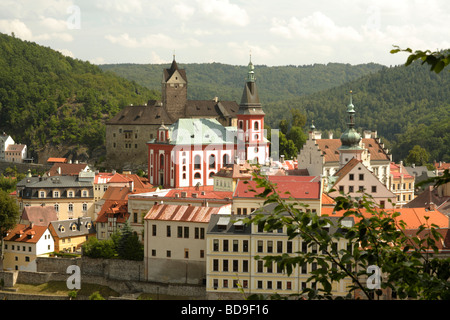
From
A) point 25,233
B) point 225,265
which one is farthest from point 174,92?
point 225,265

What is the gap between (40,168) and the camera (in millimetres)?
98750

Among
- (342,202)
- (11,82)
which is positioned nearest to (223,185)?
(342,202)

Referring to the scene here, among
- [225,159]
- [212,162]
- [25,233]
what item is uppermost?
[225,159]

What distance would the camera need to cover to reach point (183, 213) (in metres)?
45.4

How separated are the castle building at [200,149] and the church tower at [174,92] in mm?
17624

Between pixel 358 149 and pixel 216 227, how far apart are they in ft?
98.8

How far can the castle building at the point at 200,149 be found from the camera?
74188 millimetres

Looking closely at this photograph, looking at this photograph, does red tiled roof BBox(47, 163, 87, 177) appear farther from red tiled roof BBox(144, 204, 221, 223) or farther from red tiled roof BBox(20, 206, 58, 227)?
red tiled roof BBox(144, 204, 221, 223)

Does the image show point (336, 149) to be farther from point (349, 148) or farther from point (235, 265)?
point (235, 265)

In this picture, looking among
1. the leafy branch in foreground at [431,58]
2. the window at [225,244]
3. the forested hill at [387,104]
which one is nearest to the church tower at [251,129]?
the window at [225,244]

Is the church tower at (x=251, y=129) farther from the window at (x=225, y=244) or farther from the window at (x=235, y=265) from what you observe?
the window at (x=235, y=265)

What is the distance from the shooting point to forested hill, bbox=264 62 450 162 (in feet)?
546

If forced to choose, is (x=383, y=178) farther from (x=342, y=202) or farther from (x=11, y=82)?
(x=11, y=82)

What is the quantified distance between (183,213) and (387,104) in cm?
13738
